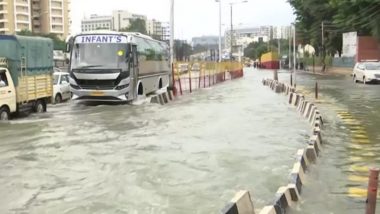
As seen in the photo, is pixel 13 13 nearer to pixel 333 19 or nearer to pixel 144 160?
pixel 333 19

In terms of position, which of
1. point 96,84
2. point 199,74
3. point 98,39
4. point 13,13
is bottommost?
point 199,74

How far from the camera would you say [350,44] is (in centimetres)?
5459

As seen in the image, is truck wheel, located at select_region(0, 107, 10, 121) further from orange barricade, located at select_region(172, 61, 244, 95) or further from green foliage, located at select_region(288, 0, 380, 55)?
green foliage, located at select_region(288, 0, 380, 55)

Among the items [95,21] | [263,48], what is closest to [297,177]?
[95,21]

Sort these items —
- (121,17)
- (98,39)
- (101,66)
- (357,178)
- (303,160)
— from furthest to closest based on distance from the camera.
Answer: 1. (121,17)
2. (98,39)
3. (101,66)
4. (303,160)
5. (357,178)

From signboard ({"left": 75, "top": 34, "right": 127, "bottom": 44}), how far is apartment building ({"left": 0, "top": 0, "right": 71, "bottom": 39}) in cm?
5537

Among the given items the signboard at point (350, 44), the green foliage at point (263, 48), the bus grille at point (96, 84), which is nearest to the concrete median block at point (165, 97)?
the bus grille at point (96, 84)

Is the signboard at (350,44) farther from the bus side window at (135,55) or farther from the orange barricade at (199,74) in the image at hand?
the bus side window at (135,55)

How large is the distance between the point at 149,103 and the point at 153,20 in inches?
3910

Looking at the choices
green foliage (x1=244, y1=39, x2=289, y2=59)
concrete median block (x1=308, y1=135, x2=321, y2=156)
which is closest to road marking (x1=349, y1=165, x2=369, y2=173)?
concrete median block (x1=308, y1=135, x2=321, y2=156)

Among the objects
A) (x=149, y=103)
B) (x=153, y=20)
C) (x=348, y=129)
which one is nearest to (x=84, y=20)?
(x=153, y=20)

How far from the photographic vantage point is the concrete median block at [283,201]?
259 inches

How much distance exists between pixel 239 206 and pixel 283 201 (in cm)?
133

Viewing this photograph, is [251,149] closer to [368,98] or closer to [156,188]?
[156,188]
